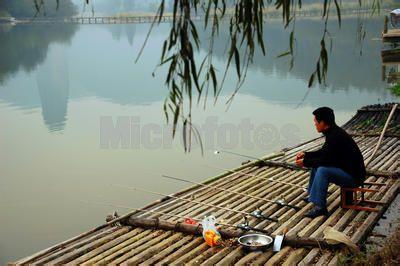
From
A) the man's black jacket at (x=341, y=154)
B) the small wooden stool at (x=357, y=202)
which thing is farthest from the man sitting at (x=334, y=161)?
the small wooden stool at (x=357, y=202)

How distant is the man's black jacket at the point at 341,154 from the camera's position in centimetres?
529

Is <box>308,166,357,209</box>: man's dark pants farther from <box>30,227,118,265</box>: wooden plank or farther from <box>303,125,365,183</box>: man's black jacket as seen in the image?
<box>30,227,118,265</box>: wooden plank

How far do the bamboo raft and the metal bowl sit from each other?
6cm

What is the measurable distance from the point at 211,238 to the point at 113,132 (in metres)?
11.1

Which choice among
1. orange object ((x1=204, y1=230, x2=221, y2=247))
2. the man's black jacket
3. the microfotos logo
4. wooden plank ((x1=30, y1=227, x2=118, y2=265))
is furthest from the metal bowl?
the microfotos logo

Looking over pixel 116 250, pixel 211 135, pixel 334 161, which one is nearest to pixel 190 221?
pixel 116 250

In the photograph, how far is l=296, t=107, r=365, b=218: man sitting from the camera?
5.31 meters

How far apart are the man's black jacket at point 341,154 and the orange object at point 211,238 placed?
132 centimetres

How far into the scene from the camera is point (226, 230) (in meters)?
5.20

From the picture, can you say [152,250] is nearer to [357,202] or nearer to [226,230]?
[226,230]

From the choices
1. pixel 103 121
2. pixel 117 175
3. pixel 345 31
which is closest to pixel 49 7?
pixel 345 31

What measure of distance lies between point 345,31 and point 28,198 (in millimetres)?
43702

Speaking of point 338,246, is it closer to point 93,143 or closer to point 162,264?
point 162,264

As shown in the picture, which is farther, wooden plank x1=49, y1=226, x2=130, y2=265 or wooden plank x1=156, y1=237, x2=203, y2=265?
wooden plank x1=49, y1=226, x2=130, y2=265
